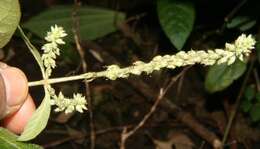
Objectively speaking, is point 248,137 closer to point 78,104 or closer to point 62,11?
point 62,11

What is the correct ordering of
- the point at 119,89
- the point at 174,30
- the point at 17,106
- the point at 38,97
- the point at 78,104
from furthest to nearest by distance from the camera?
the point at 119,89 → the point at 38,97 → the point at 174,30 → the point at 17,106 → the point at 78,104

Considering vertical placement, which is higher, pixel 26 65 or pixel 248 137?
pixel 26 65

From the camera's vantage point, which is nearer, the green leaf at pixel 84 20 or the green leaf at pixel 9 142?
the green leaf at pixel 9 142

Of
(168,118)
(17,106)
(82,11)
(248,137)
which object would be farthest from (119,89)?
(17,106)

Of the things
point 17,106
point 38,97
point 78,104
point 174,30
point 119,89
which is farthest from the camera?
point 119,89

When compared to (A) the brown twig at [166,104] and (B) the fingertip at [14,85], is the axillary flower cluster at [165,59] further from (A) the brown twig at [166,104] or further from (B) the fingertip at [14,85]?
(A) the brown twig at [166,104]

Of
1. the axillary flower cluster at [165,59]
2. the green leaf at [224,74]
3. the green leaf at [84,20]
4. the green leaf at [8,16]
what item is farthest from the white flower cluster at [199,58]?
the green leaf at [84,20]

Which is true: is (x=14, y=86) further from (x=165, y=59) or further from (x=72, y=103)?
(x=165, y=59)

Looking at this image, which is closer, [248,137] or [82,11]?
[248,137]
